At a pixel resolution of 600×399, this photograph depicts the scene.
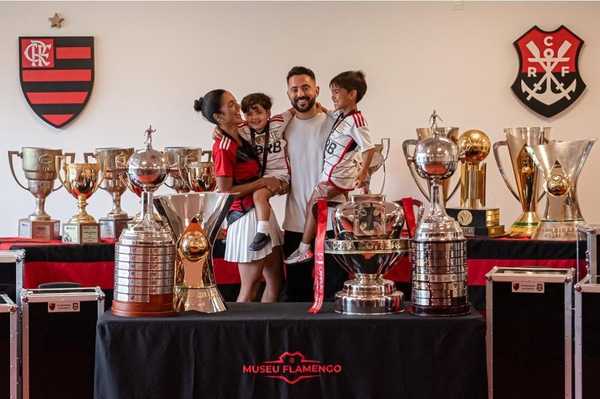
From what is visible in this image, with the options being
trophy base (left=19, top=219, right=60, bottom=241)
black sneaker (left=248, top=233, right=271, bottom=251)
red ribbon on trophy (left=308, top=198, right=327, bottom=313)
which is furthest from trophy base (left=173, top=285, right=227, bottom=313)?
trophy base (left=19, top=219, right=60, bottom=241)

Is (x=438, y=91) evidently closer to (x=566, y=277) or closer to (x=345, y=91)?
(x=345, y=91)

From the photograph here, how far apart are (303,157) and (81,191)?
1.24 meters

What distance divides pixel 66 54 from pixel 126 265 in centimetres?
383

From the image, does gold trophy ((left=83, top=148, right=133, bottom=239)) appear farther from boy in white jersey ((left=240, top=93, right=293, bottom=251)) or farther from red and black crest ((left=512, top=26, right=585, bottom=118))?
red and black crest ((left=512, top=26, right=585, bottom=118))

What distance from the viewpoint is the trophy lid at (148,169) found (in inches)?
104

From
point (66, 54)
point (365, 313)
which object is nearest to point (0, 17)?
point (66, 54)

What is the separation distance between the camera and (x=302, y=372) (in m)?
2.48

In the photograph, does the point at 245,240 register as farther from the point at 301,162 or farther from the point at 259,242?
A: the point at 301,162

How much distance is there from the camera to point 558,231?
4.18m

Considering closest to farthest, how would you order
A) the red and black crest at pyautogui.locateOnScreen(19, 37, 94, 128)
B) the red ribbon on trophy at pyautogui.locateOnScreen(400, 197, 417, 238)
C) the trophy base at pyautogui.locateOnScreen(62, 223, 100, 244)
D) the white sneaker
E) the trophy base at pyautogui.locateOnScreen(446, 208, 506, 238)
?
1. the red ribbon on trophy at pyautogui.locateOnScreen(400, 197, 417, 238)
2. the white sneaker
3. the trophy base at pyautogui.locateOnScreen(446, 208, 506, 238)
4. the trophy base at pyautogui.locateOnScreen(62, 223, 100, 244)
5. the red and black crest at pyautogui.locateOnScreen(19, 37, 94, 128)

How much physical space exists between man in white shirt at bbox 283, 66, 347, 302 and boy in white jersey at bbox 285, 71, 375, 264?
0.25 ft

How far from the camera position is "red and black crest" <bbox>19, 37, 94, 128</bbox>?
6.05 meters

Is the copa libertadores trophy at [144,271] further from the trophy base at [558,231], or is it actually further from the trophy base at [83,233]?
the trophy base at [558,231]

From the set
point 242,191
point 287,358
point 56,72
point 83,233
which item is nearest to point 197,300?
point 287,358
